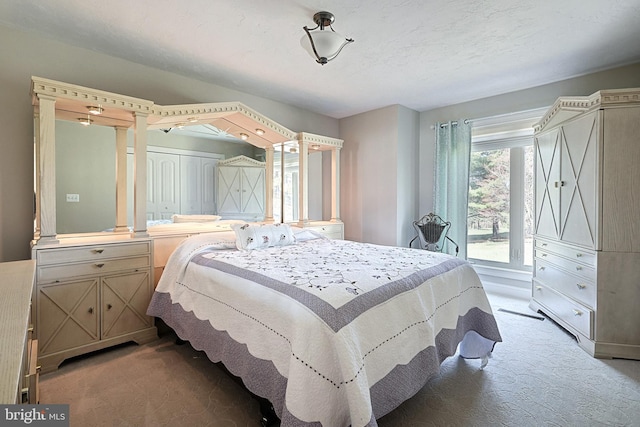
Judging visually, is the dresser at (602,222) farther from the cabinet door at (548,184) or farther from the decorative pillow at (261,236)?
the decorative pillow at (261,236)

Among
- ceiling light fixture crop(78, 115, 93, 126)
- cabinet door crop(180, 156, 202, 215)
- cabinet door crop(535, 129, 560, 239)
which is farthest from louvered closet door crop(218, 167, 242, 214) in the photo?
cabinet door crop(535, 129, 560, 239)

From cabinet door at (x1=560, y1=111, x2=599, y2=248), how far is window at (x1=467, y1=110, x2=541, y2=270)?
101 centimetres

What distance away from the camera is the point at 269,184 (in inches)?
147

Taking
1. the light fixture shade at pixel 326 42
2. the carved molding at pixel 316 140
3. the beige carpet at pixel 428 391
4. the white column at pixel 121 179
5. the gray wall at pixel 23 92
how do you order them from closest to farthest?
the beige carpet at pixel 428 391 < the light fixture shade at pixel 326 42 < the gray wall at pixel 23 92 < the white column at pixel 121 179 < the carved molding at pixel 316 140

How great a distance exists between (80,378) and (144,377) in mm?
421

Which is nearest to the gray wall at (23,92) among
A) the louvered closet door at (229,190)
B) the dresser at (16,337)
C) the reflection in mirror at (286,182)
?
the dresser at (16,337)

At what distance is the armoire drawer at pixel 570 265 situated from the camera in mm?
2480

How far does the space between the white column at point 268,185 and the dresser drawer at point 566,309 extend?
121 inches

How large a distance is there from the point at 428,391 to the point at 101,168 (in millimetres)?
3138

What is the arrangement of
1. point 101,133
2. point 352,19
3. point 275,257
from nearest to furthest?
point 352,19 → point 275,257 → point 101,133

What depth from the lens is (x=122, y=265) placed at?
8.10 ft

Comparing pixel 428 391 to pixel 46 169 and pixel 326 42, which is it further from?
pixel 46 169

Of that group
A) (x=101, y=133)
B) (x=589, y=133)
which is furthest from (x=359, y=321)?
(x=101, y=133)

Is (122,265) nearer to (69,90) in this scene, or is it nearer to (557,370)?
(69,90)
